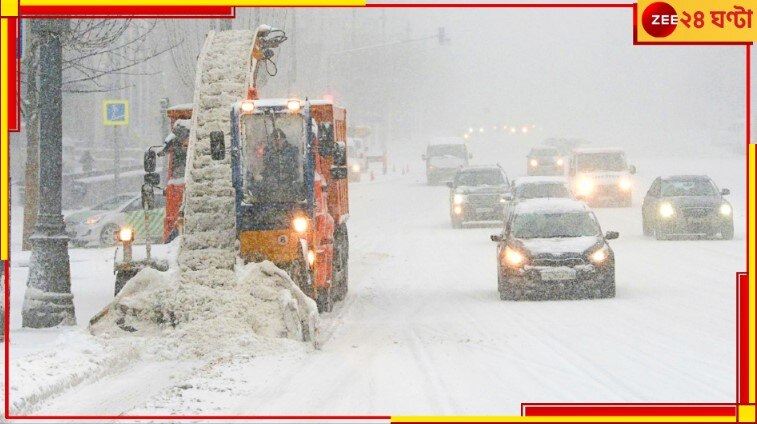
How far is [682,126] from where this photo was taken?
130625mm

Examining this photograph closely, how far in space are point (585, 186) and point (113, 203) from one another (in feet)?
55.2

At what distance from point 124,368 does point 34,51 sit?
27.2ft

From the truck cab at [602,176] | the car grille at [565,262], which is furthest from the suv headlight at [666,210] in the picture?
the truck cab at [602,176]

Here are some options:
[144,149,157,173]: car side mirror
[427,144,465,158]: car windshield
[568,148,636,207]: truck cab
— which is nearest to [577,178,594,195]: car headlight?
[568,148,636,207]: truck cab

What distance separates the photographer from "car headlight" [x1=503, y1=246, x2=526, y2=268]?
57.4 ft

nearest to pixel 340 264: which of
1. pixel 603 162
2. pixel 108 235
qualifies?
pixel 108 235

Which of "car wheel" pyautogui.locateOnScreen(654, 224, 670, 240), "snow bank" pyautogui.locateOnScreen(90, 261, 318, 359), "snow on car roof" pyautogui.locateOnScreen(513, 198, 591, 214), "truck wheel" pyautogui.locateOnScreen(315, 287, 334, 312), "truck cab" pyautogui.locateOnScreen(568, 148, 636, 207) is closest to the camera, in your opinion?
"snow bank" pyautogui.locateOnScreen(90, 261, 318, 359)

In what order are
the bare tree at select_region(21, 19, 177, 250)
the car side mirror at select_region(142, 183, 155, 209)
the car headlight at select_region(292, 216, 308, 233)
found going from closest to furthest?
the car headlight at select_region(292, 216, 308, 233) < the car side mirror at select_region(142, 183, 155, 209) < the bare tree at select_region(21, 19, 177, 250)

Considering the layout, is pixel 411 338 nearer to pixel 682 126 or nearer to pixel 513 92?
pixel 682 126

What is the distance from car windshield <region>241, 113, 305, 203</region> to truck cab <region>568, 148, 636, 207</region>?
27157 mm

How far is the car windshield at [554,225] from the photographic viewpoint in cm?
1834

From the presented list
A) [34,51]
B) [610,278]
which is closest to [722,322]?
[610,278]

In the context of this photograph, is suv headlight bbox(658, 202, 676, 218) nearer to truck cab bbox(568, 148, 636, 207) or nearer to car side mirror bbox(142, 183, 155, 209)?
truck cab bbox(568, 148, 636, 207)

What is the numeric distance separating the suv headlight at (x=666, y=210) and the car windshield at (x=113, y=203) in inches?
562
